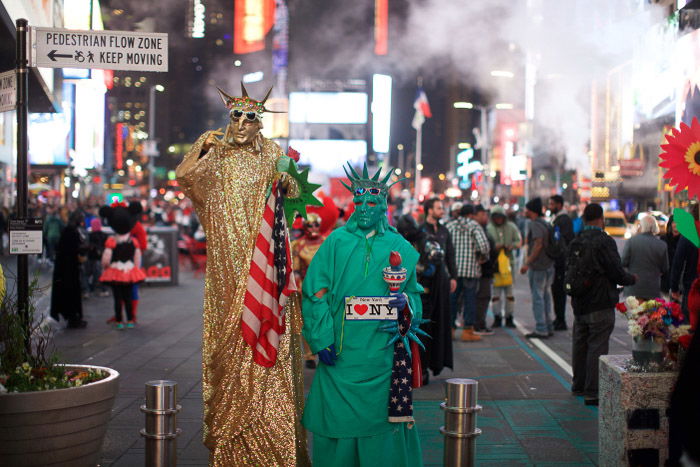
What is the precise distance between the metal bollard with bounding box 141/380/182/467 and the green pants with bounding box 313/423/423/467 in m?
0.84

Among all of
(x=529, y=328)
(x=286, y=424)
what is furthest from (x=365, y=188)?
(x=529, y=328)

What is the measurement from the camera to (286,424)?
510 cm

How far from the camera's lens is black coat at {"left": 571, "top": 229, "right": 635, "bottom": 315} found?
7809mm

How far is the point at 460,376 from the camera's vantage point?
9117 millimetres

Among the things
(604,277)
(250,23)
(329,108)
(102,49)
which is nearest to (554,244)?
(604,277)

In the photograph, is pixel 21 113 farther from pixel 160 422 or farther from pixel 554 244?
pixel 554 244

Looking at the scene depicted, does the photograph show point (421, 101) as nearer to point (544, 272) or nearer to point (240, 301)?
point (544, 272)

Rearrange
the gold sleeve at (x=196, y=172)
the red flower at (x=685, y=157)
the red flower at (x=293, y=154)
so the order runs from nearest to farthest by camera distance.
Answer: the red flower at (x=685, y=157) → the gold sleeve at (x=196, y=172) → the red flower at (x=293, y=154)

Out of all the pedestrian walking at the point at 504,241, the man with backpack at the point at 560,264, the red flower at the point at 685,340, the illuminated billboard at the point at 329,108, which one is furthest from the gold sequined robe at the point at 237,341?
the illuminated billboard at the point at 329,108

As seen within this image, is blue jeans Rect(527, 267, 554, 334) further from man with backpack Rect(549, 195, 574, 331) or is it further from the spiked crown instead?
the spiked crown

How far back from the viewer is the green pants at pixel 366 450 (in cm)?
466

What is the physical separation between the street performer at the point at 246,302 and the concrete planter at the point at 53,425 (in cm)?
68

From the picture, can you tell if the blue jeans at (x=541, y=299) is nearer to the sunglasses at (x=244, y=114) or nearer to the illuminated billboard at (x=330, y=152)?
the sunglasses at (x=244, y=114)

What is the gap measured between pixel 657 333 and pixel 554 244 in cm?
695
